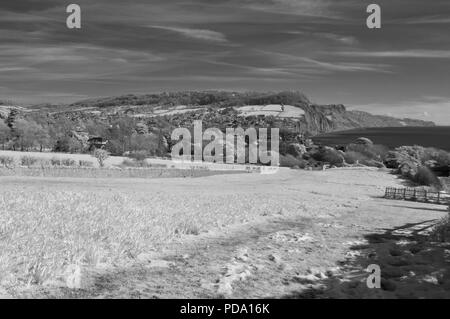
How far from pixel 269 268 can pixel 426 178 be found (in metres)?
33.3

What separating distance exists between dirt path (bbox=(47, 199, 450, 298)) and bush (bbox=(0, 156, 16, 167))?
19.9 m

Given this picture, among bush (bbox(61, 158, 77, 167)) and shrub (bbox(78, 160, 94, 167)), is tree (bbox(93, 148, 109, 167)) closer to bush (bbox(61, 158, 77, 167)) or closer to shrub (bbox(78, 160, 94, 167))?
shrub (bbox(78, 160, 94, 167))

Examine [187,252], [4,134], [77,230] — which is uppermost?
[4,134]

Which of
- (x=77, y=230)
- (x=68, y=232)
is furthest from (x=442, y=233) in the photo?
(x=68, y=232)

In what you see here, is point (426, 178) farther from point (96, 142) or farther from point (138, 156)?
point (96, 142)

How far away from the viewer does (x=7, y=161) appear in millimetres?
28359

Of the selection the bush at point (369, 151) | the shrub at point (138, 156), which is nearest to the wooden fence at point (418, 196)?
the shrub at point (138, 156)

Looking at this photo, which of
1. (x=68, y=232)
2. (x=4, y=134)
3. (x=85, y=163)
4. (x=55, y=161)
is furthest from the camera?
(x=4, y=134)

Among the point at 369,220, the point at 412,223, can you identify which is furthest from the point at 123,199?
the point at 412,223

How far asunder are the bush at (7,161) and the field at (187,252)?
16.1 metres

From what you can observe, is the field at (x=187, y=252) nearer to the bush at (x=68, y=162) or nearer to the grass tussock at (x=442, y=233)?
the grass tussock at (x=442, y=233)

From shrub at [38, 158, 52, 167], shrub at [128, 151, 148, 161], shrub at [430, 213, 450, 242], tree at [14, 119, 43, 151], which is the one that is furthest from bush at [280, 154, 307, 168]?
shrub at [430, 213, 450, 242]
